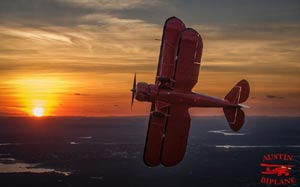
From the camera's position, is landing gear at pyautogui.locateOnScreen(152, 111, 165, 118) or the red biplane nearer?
landing gear at pyautogui.locateOnScreen(152, 111, 165, 118)

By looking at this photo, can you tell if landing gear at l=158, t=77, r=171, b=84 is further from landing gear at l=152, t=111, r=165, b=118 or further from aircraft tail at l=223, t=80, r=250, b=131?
aircraft tail at l=223, t=80, r=250, b=131

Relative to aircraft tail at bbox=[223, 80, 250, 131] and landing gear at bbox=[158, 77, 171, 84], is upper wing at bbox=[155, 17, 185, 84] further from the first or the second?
aircraft tail at bbox=[223, 80, 250, 131]

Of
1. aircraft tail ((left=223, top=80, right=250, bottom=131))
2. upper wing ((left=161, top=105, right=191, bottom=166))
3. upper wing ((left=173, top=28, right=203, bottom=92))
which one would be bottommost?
upper wing ((left=161, top=105, right=191, bottom=166))

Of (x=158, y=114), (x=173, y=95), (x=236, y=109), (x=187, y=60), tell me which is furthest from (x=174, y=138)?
(x=187, y=60)

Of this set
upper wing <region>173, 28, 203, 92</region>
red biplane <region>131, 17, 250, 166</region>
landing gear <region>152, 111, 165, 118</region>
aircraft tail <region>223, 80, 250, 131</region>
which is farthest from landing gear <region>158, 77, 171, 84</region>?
aircraft tail <region>223, 80, 250, 131</region>

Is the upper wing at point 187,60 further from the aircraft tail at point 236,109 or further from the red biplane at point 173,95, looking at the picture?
the aircraft tail at point 236,109

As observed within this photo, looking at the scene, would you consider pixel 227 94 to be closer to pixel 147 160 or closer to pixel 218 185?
pixel 147 160

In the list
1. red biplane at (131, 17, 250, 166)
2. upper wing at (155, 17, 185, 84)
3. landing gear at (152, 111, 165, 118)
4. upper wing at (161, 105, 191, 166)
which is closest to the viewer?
landing gear at (152, 111, 165, 118)

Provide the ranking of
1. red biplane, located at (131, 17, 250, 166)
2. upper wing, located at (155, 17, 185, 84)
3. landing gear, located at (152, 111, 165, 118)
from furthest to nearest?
upper wing, located at (155, 17, 185, 84) → red biplane, located at (131, 17, 250, 166) → landing gear, located at (152, 111, 165, 118)

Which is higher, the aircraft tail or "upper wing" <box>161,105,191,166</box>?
the aircraft tail

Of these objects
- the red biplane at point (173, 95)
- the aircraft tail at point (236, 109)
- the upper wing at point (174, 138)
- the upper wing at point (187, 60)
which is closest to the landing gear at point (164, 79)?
the red biplane at point (173, 95)
